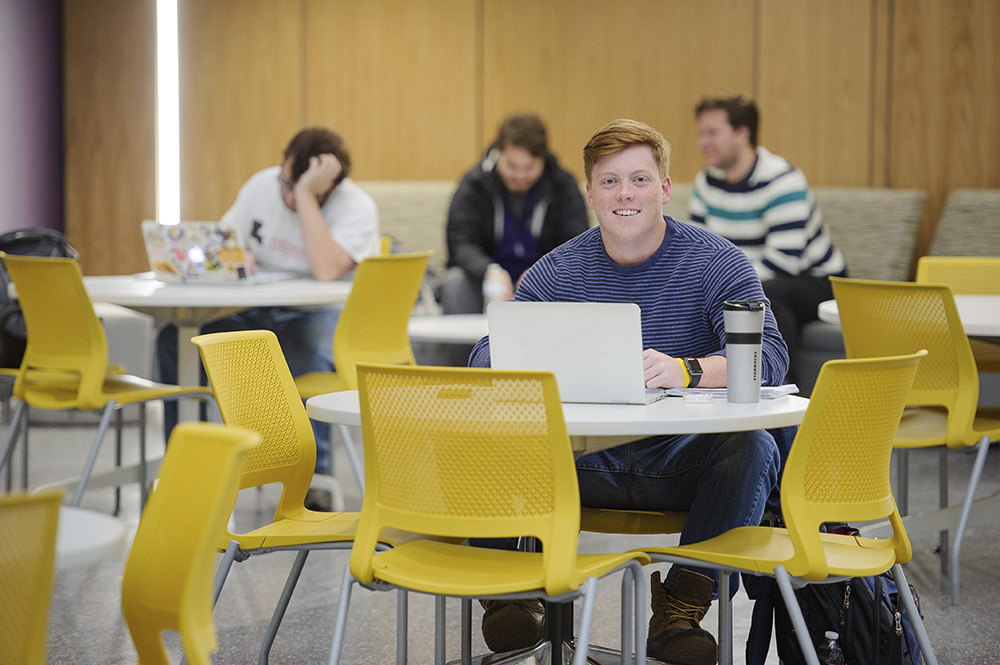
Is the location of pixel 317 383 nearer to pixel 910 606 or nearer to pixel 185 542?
pixel 910 606

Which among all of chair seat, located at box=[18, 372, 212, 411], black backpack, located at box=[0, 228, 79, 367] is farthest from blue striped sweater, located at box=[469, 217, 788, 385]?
black backpack, located at box=[0, 228, 79, 367]

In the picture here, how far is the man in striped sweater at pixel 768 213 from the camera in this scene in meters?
5.37

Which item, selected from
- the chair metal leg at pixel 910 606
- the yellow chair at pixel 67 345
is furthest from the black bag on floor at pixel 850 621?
→ the yellow chair at pixel 67 345

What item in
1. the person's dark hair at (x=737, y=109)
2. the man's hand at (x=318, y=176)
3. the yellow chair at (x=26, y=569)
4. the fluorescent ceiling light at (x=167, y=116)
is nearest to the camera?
the yellow chair at (x=26, y=569)

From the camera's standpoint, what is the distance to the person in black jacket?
18.2ft

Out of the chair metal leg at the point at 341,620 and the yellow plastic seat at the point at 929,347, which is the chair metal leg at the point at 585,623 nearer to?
the chair metal leg at the point at 341,620

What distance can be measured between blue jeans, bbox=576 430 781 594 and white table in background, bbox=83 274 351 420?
5.23ft

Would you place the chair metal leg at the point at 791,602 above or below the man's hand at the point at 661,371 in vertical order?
below

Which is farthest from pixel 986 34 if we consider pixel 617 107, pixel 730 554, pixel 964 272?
pixel 730 554

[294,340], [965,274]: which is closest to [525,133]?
[294,340]

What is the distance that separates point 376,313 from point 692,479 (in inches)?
64.0

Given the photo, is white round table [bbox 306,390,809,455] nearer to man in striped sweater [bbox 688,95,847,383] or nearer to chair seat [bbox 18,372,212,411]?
chair seat [bbox 18,372,212,411]

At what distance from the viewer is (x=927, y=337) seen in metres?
3.12

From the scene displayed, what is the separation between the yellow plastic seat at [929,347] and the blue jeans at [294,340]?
71.3 inches
